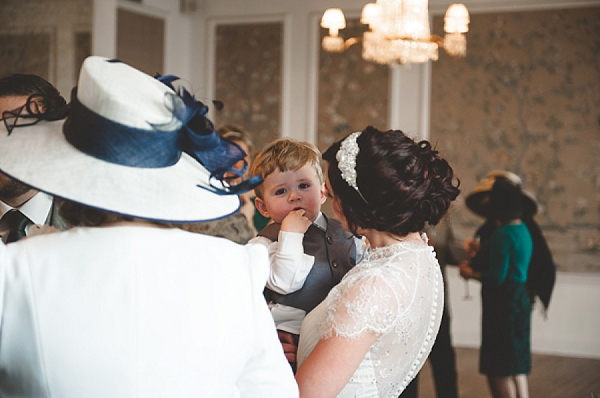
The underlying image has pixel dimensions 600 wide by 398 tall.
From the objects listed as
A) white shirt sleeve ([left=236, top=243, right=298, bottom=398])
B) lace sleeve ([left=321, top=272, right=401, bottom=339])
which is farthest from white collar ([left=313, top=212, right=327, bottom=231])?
white shirt sleeve ([left=236, top=243, right=298, bottom=398])

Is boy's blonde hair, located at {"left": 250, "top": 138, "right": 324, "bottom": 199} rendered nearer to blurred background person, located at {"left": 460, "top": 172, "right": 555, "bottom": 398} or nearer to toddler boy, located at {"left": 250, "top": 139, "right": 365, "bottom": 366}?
toddler boy, located at {"left": 250, "top": 139, "right": 365, "bottom": 366}

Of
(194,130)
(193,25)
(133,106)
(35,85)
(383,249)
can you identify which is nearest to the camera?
(133,106)

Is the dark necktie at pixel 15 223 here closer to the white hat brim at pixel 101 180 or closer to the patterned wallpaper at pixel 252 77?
the white hat brim at pixel 101 180

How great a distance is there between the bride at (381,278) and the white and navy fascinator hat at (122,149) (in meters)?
0.53

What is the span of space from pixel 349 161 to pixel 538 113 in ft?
18.1

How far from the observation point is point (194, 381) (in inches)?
42.8

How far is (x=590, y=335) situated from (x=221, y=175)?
6250mm

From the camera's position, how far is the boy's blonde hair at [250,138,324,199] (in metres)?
2.06

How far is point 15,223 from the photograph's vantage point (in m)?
1.85

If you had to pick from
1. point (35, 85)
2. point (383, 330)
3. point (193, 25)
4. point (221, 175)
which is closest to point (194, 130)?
point (221, 175)

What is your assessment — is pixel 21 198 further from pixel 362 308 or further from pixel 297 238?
pixel 362 308

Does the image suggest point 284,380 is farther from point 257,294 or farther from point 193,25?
point 193,25

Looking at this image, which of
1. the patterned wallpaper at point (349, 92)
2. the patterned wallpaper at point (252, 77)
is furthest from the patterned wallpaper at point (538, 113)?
the patterned wallpaper at point (252, 77)

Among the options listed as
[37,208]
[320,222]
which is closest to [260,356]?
[320,222]
